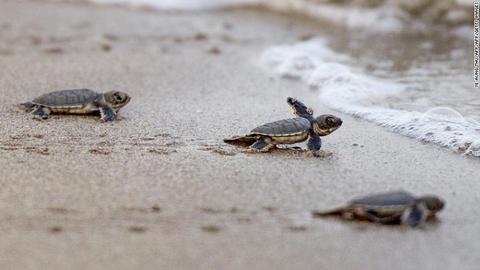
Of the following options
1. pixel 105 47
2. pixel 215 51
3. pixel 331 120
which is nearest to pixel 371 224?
pixel 331 120

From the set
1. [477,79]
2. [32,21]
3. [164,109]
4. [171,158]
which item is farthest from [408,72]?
[32,21]

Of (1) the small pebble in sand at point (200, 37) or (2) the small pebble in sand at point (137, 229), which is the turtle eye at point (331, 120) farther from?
(1) the small pebble in sand at point (200, 37)

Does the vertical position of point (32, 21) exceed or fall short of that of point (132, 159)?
it exceeds it

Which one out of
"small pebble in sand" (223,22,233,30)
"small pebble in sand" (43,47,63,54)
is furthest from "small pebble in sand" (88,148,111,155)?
"small pebble in sand" (223,22,233,30)

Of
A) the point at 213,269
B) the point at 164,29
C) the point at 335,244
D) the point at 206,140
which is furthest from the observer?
the point at 164,29

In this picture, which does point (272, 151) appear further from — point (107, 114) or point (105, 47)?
point (105, 47)

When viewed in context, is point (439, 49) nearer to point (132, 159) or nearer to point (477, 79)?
point (477, 79)

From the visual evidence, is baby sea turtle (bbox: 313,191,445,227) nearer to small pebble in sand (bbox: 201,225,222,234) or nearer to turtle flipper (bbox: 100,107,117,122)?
small pebble in sand (bbox: 201,225,222,234)
